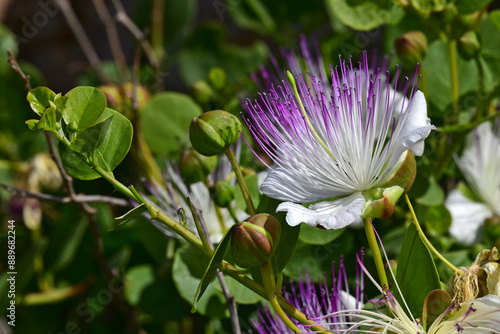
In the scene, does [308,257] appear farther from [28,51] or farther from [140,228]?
[28,51]

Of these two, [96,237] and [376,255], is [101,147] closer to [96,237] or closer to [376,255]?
[376,255]

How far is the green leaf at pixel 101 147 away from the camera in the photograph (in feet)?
2.27

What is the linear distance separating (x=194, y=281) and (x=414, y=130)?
1.61ft

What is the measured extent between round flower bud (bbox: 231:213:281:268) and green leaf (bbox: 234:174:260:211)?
174 mm

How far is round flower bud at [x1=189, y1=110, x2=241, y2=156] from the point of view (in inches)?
29.2

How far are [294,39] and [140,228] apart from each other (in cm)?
64

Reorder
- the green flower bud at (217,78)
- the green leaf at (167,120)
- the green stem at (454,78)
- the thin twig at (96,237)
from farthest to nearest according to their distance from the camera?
1. the green flower bud at (217,78)
2. the green leaf at (167,120)
3. the green stem at (454,78)
4. the thin twig at (96,237)

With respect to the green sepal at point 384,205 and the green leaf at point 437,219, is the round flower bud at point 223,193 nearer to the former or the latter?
the green sepal at point 384,205

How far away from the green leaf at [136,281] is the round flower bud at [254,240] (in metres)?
0.62

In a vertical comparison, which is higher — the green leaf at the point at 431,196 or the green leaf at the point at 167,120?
the green leaf at the point at 167,120

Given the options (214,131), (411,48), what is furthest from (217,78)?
(214,131)

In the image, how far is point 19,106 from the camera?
1.68m

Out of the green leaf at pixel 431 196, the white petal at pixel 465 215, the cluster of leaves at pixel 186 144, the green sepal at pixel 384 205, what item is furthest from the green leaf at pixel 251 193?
the white petal at pixel 465 215

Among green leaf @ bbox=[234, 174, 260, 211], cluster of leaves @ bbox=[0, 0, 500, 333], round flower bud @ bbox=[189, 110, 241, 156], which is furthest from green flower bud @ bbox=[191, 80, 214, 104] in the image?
round flower bud @ bbox=[189, 110, 241, 156]
